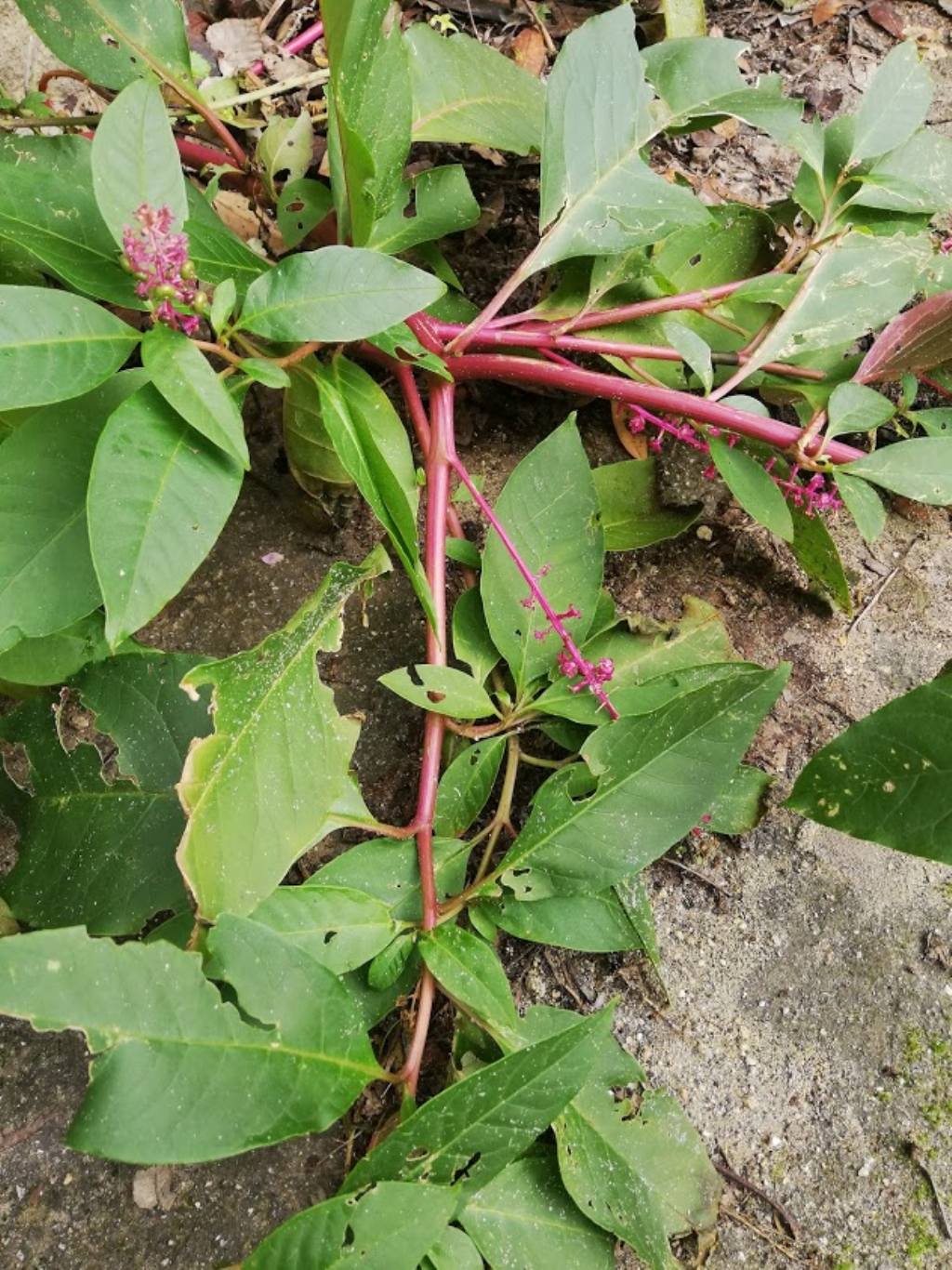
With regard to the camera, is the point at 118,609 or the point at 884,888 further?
the point at 884,888

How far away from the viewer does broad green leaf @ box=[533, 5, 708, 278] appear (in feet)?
4.16

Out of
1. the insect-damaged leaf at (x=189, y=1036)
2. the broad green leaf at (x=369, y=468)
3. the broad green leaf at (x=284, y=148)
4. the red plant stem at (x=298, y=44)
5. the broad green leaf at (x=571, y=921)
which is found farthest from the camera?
the red plant stem at (x=298, y=44)

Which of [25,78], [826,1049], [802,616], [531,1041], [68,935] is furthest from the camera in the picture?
[25,78]

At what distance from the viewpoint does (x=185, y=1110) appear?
0.93 metres

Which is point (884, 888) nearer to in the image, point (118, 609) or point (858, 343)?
point (858, 343)

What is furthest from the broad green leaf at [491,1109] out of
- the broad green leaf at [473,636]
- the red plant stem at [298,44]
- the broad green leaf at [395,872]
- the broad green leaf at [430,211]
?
the red plant stem at [298,44]

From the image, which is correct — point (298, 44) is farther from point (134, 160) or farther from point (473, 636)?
point (473, 636)

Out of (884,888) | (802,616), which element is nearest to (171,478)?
(802,616)

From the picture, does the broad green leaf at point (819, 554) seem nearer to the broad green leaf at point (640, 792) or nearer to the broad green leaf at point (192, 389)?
the broad green leaf at point (640, 792)

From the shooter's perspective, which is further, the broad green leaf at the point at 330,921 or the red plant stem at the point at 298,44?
the red plant stem at the point at 298,44

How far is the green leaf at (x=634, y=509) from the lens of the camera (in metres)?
1.42

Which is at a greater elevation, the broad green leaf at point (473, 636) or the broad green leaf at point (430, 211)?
the broad green leaf at point (430, 211)

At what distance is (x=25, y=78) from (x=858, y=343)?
1.44m

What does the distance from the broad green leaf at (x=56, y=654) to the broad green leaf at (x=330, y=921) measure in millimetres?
391
